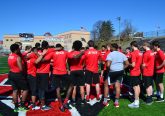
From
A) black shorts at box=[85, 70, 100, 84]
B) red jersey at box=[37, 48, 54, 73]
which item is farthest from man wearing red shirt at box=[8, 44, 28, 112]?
black shorts at box=[85, 70, 100, 84]

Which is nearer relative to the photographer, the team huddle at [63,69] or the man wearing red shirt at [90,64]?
the team huddle at [63,69]

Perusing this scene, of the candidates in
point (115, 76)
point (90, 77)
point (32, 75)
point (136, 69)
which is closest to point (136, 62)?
point (136, 69)

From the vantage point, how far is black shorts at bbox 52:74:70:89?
31.0ft

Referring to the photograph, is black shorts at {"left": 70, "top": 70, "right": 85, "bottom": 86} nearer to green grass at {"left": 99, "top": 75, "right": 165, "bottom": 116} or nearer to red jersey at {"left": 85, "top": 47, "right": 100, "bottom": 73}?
red jersey at {"left": 85, "top": 47, "right": 100, "bottom": 73}

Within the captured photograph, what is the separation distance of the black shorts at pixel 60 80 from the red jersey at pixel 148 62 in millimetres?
2650

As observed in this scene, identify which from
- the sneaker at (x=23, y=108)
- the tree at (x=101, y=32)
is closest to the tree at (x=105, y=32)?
the tree at (x=101, y=32)

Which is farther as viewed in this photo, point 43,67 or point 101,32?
point 101,32

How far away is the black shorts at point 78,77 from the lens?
9922mm

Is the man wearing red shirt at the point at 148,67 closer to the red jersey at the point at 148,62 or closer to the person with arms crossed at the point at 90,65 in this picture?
the red jersey at the point at 148,62

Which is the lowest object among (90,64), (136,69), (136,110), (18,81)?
(136,110)

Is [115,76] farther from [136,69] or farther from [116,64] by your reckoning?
[136,69]

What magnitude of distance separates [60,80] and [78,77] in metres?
0.75

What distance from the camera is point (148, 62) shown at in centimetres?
1002

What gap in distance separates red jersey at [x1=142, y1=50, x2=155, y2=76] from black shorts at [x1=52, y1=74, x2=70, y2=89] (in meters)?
2.65
